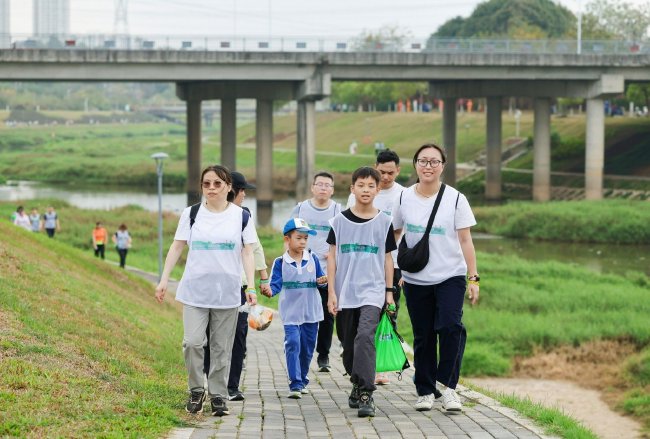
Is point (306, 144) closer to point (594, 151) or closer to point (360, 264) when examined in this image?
point (594, 151)

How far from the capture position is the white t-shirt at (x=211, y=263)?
31.7 feet

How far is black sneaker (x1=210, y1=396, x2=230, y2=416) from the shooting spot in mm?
9570

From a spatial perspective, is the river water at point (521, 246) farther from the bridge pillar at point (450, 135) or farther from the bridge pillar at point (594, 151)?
the bridge pillar at point (594, 151)

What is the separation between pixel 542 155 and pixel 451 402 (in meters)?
64.2

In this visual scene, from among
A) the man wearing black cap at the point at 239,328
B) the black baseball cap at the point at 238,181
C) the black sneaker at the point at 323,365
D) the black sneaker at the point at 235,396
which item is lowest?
the black sneaker at the point at 323,365

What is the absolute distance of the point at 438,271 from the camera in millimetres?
10078

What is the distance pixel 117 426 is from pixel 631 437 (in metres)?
12.0

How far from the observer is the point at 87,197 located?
7512cm

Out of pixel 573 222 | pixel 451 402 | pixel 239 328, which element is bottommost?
pixel 573 222

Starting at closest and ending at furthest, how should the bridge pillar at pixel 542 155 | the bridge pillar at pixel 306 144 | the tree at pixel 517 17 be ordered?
the bridge pillar at pixel 306 144 → the bridge pillar at pixel 542 155 → the tree at pixel 517 17

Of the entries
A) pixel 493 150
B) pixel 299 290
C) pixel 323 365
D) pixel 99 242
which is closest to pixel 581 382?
pixel 323 365

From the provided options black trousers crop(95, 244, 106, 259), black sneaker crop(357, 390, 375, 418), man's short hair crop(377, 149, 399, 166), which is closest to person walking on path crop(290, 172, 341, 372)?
man's short hair crop(377, 149, 399, 166)

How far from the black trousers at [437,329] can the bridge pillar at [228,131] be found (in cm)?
6135

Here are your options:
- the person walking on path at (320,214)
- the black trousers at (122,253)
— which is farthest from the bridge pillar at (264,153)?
the person walking on path at (320,214)
